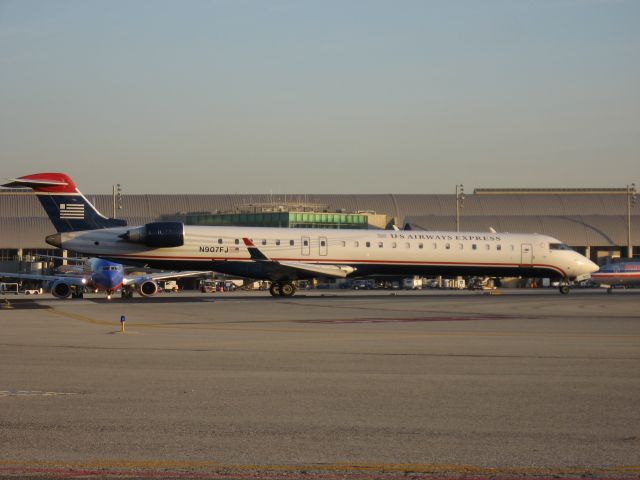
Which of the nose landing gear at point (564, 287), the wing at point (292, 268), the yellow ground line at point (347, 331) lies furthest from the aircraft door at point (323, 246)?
the yellow ground line at point (347, 331)

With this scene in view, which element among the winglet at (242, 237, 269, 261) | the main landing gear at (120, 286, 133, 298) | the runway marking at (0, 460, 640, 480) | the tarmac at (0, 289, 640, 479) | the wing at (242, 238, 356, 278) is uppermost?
the winglet at (242, 237, 269, 261)

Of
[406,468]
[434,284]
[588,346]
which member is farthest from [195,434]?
[434,284]

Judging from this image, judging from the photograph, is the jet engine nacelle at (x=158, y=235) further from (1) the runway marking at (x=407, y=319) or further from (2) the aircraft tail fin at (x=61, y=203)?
(1) the runway marking at (x=407, y=319)

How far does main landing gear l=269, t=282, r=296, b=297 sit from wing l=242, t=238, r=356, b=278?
75 centimetres

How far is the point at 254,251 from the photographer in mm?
46719

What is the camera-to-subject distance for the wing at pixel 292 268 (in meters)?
46.9

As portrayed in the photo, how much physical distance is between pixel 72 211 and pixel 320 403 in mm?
36900

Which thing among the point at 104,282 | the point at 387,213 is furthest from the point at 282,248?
the point at 387,213

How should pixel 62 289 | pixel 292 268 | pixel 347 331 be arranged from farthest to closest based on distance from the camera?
1. pixel 62 289
2. pixel 292 268
3. pixel 347 331

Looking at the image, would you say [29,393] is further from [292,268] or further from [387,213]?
[387,213]

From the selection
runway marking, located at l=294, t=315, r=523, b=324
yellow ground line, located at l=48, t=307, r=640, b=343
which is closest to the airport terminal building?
runway marking, located at l=294, t=315, r=523, b=324

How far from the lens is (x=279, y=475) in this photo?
26.2 feet

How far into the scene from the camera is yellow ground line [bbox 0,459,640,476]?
812 centimetres

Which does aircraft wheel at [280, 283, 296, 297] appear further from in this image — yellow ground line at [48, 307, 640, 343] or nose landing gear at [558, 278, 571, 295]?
yellow ground line at [48, 307, 640, 343]
